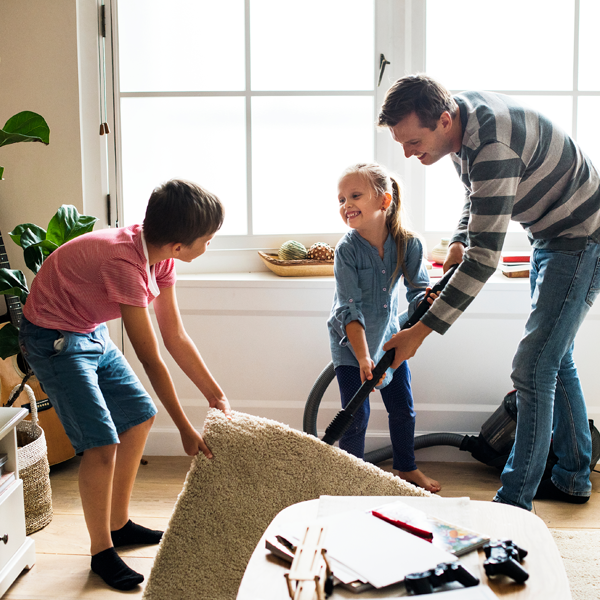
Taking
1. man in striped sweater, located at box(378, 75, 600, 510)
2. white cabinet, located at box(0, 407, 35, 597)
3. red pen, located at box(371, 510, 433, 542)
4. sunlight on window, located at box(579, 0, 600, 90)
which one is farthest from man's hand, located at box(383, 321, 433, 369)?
sunlight on window, located at box(579, 0, 600, 90)

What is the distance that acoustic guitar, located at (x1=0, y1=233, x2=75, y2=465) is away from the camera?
219 cm

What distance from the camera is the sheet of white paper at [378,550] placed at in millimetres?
907

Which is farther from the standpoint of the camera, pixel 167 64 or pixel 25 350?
pixel 167 64

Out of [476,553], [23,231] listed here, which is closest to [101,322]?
Result: [23,231]

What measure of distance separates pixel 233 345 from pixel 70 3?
140 centimetres

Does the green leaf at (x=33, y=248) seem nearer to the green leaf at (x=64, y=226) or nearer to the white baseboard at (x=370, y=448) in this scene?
the green leaf at (x=64, y=226)

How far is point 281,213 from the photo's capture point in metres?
2.57

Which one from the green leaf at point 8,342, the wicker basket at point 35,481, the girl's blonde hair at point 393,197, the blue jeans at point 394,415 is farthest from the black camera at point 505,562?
the green leaf at point 8,342

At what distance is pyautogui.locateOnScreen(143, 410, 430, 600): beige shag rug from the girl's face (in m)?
0.71

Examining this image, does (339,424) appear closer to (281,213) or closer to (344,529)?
(344,529)

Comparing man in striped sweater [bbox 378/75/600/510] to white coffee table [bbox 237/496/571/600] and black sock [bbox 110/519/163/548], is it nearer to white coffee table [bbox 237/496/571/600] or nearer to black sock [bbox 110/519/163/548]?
white coffee table [bbox 237/496/571/600]

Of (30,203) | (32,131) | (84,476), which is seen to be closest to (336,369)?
(84,476)

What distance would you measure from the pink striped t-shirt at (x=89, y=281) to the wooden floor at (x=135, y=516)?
0.67 metres

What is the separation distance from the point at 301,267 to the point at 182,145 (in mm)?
699
